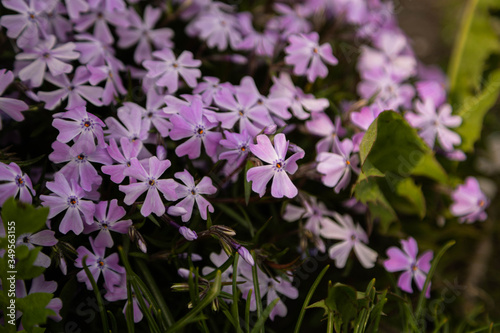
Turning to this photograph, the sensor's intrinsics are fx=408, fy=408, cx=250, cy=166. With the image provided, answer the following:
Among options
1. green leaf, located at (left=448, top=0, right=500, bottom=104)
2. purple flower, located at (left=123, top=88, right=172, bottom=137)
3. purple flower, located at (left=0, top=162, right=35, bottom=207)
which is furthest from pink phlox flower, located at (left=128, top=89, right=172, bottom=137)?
green leaf, located at (left=448, top=0, right=500, bottom=104)

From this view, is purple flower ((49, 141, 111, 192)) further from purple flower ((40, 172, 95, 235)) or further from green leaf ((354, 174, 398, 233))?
green leaf ((354, 174, 398, 233))

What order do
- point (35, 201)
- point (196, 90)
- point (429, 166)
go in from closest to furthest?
1. point (35, 201)
2. point (196, 90)
3. point (429, 166)

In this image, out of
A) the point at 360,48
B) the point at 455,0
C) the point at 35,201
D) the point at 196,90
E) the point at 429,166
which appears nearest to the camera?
the point at 35,201

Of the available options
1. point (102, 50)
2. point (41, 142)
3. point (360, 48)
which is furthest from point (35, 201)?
point (360, 48)

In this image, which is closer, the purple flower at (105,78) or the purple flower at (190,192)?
the purple flower at (190,192)

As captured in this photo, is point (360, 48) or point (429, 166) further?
point (360, 48)

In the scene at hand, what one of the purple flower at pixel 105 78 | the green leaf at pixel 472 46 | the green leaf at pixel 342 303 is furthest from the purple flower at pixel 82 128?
the green leaf at pixel 472 46

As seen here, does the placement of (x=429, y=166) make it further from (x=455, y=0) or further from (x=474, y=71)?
(x=455, y=0)

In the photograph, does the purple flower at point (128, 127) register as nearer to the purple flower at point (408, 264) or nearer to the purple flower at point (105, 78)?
the purple flower at point (105, 78)
